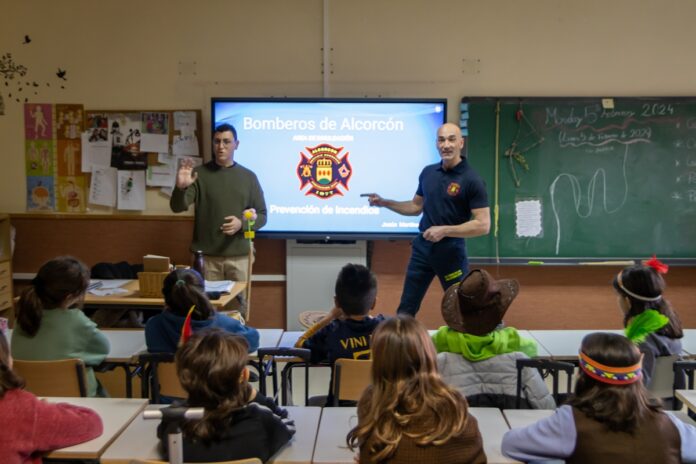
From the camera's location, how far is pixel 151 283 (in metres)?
3.63

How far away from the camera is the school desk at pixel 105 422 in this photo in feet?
6.15

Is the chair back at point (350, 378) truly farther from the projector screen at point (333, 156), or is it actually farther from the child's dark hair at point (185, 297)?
the projector screen at point (333, 156)

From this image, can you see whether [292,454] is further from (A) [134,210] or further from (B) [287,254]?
(A) [134,210]

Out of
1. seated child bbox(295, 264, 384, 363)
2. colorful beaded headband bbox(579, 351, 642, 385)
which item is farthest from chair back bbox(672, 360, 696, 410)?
seated child bbox(295, 264, 384, 363)

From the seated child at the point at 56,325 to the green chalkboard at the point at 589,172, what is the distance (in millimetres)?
2983

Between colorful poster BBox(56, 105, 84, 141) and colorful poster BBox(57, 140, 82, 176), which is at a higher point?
colorful poster BBox(56, 105, 84, 141)

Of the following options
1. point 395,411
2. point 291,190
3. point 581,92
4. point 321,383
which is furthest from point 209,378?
point 581,92

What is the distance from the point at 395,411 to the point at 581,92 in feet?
12.6

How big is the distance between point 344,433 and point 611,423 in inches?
31.5

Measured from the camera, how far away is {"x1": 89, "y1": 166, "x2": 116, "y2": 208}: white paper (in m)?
4.90

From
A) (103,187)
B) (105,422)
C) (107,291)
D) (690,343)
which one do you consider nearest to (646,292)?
(690,343)

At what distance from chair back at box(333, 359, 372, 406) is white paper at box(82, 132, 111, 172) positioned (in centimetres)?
322

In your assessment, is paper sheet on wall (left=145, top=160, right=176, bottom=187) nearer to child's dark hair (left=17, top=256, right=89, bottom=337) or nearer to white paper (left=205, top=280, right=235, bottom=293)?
white paper (left=205, top=280, right=235, bottom=293)

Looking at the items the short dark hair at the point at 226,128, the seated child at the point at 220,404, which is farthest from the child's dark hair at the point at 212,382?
the short dark hair at the point at 226,128
